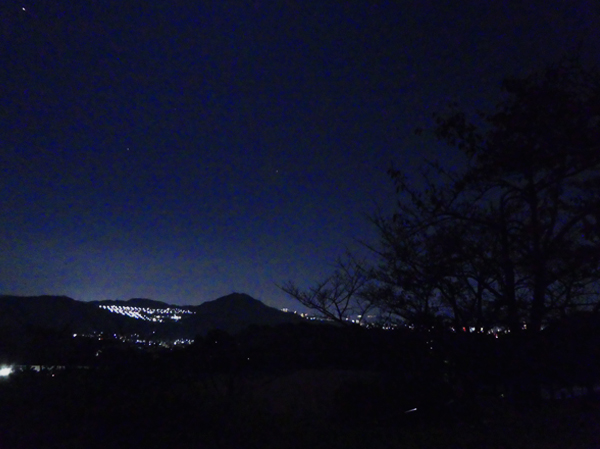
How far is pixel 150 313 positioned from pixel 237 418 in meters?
11.7

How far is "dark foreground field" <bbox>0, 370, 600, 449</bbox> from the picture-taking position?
8.50 metres

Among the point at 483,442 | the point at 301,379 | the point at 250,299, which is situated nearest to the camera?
the point at 483,442

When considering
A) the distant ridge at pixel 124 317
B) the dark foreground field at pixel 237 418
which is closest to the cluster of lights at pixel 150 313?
the distant ridge at pixel 124 317

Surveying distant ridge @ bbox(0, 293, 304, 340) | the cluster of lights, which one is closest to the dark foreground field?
distant ridge @ bbox(0, 293, 304, 340)

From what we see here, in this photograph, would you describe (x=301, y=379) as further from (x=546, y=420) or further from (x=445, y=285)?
(x=546, y=420)

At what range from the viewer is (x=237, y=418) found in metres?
9.63

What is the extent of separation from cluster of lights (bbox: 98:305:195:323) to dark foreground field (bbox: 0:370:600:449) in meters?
6.77

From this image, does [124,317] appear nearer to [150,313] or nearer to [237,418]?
[150,313]

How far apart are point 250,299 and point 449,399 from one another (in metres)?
15.1

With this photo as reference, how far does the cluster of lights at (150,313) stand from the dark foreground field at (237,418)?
22.2 feet

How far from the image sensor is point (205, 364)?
1241 cm

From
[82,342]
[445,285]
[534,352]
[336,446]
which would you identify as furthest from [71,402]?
[534,352]

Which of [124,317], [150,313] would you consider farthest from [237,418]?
[150,313]

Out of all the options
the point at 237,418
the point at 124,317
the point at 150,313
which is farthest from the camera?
the point at 150,313
